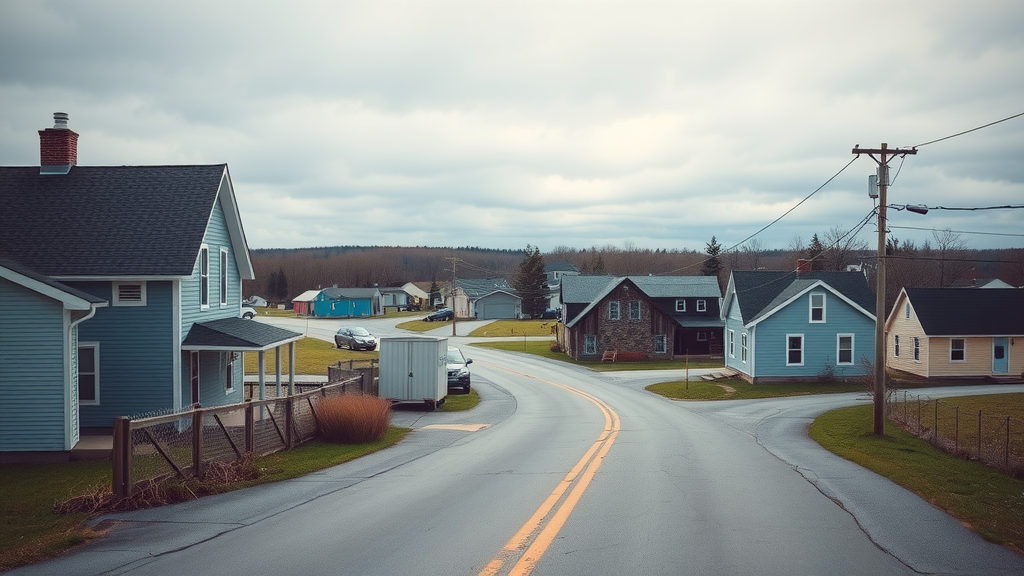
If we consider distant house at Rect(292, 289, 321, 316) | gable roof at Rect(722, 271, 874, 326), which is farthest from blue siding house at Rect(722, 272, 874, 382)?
distant house at Rect(292, 289, 321, 316)

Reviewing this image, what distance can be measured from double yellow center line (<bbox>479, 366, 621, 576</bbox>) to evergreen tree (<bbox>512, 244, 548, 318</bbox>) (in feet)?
290

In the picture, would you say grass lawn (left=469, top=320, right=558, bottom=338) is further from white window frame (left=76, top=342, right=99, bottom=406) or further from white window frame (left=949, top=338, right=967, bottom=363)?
white window frame (left=76, top=342, right=99, bottom=406)

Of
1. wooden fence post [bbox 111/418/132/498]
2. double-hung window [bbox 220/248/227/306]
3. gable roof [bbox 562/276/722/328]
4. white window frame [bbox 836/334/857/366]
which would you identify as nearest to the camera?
wooden fence post [bbox 111/418/132/498]

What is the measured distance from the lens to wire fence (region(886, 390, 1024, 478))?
18266 mm

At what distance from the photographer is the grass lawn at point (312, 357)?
45875 millimetres

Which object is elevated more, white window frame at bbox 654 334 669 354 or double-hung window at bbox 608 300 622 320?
double-hung window at bbox 608 300 622 320

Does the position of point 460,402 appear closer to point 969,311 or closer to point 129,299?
point 129,299

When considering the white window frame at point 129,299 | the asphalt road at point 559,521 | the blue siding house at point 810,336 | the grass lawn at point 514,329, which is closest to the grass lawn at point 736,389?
the blue siding house at point 810,336

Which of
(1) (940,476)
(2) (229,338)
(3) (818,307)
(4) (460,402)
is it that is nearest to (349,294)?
(3) (818,307)

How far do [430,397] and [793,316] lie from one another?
23.4 m

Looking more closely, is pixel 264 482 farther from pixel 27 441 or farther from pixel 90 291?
pixel 90 291

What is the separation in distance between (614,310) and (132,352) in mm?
41079

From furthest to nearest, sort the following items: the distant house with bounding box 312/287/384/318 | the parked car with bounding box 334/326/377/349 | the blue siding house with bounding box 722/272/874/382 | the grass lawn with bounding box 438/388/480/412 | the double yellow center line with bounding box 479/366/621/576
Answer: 1. the distant house with bounding box 312/287/384/318
2. the parked car with bounding box 334/326/377/349
3. the blue siding house with bounding box 722/272/874/382
4. the grass lawn with bounding box 438/388/480/412
5. the double yellow center line with bounding box 479/366/621/576

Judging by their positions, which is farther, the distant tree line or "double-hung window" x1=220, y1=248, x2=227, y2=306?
the distant tree line
